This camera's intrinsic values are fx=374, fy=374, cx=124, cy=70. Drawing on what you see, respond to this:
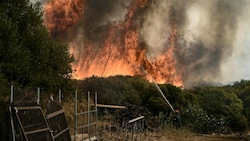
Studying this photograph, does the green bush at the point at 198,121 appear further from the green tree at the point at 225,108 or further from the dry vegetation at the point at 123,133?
the dry vegetation at the point at 123,133

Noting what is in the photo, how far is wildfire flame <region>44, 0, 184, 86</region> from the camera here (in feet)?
94.3

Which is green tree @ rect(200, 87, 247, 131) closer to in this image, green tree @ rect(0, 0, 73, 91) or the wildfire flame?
the wildfire flame

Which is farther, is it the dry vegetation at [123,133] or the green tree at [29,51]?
the green tree at [29,51]

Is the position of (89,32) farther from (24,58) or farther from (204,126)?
(24,58)

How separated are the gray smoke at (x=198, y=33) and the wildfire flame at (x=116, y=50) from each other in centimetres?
100

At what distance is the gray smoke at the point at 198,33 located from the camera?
3575cm

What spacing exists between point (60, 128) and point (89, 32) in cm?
1989

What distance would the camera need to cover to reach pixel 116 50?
3206 centimetres

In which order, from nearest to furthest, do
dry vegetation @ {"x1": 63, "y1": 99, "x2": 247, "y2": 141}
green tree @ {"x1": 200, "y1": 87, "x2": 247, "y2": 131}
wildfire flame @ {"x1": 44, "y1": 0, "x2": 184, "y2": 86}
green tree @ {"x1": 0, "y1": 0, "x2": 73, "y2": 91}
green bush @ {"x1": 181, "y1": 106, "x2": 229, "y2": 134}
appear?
dry vegetation @ {"x1": 63, "y1": 99, "x2": 247, "y2": 141} < green tree @ {"x1": 0, "y1": 0, "x2": 73, "y2": 91} < green bush @ {"x1": 181, "y1": 106, "x2": 229, "y2": 134} < wildfire flame @ {"x1": 44, "y1": 0, "x2": 184, "y2": 86} < green tree @ {"x1": 200, "y1": 87, "x2": 247, "y2": 131}

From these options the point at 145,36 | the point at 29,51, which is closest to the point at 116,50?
the point at 145,36

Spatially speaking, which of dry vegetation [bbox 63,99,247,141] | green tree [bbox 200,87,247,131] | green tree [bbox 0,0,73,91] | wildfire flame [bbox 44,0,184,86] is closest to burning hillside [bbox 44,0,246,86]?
wildfire flame [bbox 44,0,184,86]

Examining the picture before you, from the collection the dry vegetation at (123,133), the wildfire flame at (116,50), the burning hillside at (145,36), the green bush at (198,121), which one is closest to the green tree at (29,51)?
the dry vegetation at (123,133)

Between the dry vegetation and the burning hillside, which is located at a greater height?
the burning hillside

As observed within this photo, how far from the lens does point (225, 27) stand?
3878 centimetres
